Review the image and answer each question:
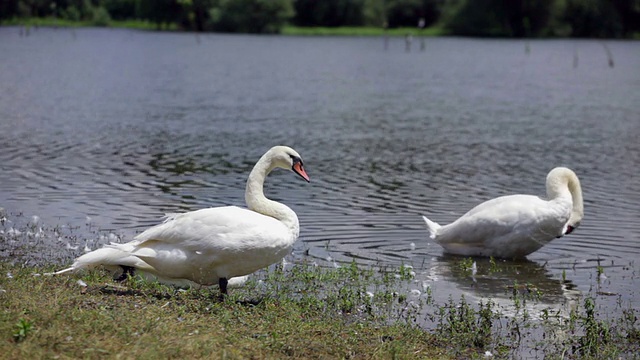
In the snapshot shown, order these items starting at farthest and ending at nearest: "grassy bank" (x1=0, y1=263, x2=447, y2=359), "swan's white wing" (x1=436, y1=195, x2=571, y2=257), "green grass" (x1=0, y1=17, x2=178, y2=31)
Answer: "green grass" (x1=0, y1=17, x2=178, y2=31) → "swan's white wing" (x1=436, y1=195, x2=571, y2=257) → "grassy bank" (x1=0, y1=263, x2=447, y2=359)

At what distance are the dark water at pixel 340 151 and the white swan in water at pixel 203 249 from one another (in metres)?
2.52

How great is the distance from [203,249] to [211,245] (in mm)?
96

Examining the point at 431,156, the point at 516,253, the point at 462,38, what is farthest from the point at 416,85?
the point at 462,38

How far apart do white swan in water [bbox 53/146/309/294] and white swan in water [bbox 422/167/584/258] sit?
14.8 feet

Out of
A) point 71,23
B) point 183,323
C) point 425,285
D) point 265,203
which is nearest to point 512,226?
point 425,285

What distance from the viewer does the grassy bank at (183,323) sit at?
701 cm

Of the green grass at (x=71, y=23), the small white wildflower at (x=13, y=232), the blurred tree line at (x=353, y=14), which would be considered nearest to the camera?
the small white wildflower at (x=13, y=232)

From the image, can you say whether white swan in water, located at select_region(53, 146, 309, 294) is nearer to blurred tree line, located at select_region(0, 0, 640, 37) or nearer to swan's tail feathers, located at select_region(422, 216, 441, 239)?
swan's tail feathers, located at select_region(422, 216, 441, 239)

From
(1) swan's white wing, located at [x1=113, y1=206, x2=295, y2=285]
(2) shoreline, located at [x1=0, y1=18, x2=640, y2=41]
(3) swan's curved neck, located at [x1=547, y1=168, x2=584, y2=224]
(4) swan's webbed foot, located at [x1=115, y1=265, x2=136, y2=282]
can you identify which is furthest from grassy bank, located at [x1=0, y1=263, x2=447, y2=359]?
(2) shoreline, located at [x1=0, y1=18, x2=640, y2=41]

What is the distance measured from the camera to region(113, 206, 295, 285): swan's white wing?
9.07 m

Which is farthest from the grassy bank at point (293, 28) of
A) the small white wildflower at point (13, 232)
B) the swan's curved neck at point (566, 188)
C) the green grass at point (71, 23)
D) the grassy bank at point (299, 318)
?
the grassy bank at point (299, 318)

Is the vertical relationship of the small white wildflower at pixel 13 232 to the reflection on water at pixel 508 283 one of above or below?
above

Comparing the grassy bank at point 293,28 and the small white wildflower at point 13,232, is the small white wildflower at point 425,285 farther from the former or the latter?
the grassy bank at point 293,28

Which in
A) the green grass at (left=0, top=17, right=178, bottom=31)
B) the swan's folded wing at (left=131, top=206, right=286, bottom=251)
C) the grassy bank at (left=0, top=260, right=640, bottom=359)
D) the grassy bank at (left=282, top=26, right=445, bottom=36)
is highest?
the swan's folded wing at (left=131, top=206, right=286, bottom=251)
